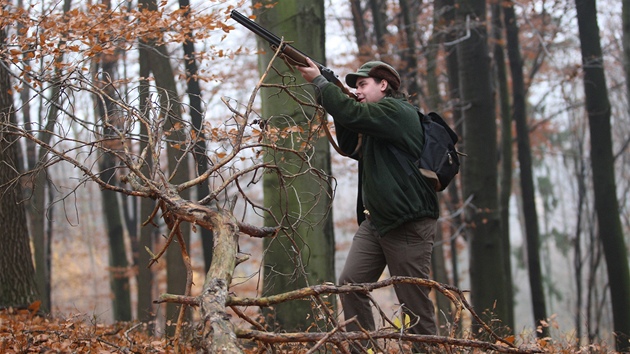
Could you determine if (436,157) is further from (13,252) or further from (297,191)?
(13,252)

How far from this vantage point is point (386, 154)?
457cm

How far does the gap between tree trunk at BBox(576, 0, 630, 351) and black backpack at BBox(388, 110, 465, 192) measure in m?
7.13

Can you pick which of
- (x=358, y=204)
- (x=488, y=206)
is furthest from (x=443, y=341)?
(x=488, y=206)

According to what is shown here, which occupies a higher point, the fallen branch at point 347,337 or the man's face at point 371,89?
the man's face at point 371,89

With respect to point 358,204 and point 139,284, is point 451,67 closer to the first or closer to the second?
point 139,284

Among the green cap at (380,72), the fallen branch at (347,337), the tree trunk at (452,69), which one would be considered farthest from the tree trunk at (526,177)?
the fallen branch at (347,337)

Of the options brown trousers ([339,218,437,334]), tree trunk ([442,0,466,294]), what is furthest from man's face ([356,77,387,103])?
tree trunk ([442,0,466,294])

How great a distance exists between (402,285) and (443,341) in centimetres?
99

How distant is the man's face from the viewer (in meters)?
4.84

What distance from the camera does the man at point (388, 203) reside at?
438 cm

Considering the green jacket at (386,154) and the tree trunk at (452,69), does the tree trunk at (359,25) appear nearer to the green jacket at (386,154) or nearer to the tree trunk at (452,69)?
the tree trunk at (452,69)

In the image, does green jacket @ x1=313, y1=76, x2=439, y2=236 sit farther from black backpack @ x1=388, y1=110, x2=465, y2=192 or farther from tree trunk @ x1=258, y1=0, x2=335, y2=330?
tree trunk @ x1=258, y1=0, x2=335, y2=330

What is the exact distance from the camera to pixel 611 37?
2073 cm

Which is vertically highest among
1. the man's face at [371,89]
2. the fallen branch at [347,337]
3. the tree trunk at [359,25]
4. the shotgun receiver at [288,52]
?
the tree trunk at [359,25]
